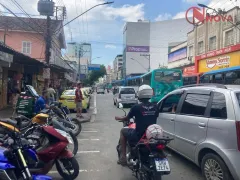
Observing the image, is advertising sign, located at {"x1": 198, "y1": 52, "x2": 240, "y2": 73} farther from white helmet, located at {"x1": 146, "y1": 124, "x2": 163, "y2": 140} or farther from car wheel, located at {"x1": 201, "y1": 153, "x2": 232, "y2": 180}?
white helmet, located at {"x1": 146, "y1": 124, "x2": 163, "y2": 140}

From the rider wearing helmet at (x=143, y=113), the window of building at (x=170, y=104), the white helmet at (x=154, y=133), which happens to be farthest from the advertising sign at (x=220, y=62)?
the white helmet at (x=154, y=133)

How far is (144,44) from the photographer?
300ft

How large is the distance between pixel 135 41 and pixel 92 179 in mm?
88713

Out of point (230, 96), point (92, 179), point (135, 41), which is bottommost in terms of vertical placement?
point (92, 179)

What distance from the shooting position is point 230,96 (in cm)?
404

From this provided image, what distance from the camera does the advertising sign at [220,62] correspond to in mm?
21031

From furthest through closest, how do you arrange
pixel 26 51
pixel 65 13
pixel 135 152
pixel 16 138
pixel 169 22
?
pixel 169 22 < pixel 26 51 < pixel 65 13 < pixel 135 152 < pixel 16 138

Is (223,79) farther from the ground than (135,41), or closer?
closer

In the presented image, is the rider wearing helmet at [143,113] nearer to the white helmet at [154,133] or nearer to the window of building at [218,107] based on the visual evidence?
the white helmet at [154,133]

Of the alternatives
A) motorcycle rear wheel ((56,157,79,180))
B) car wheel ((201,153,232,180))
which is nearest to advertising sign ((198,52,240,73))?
car wheel ((201,153,232,180))

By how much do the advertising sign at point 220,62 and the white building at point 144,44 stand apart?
61.8 metres

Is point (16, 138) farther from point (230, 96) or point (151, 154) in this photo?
point (230, 96)

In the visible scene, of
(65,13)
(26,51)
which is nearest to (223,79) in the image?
(65,13)

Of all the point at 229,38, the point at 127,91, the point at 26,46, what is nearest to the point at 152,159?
the point at 127,91
